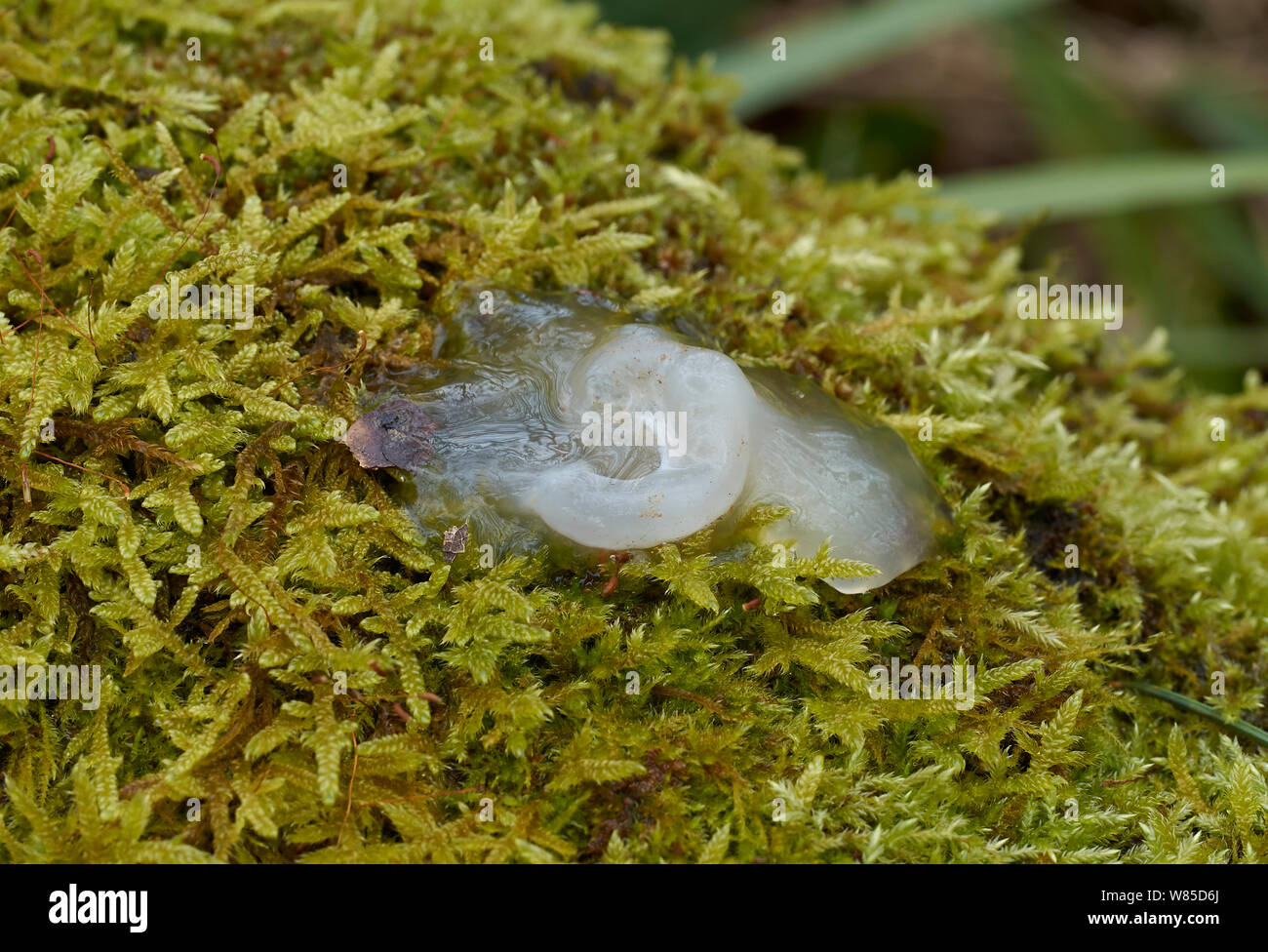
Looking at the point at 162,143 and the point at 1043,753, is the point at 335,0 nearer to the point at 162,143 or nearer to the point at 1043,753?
the point at 162,143

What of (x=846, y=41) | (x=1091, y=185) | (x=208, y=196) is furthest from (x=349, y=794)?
(x=846, y=41)

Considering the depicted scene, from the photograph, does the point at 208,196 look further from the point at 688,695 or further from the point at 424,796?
the point at 688,695

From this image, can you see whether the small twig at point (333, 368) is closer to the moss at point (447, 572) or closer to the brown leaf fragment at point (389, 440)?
the moss at point (447, 572)

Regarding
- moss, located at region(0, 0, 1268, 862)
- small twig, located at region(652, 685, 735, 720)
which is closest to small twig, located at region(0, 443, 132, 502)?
moss, located at region(0, 0, 1268, 862)

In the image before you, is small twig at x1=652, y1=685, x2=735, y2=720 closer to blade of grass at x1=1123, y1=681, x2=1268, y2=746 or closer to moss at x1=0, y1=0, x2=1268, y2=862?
Answer: moss at x1=0, y1=0, x2=1268, y2=862

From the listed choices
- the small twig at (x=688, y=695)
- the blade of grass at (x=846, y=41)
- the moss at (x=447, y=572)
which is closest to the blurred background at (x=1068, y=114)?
the blade of grass at (x=846, y=41)

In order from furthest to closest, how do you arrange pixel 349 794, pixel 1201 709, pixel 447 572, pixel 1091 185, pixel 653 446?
1. pixel 1091 185
2. pixel 1201 709
3. pixel 653 446
4. pixel 447 572
5. pixel 349 794
